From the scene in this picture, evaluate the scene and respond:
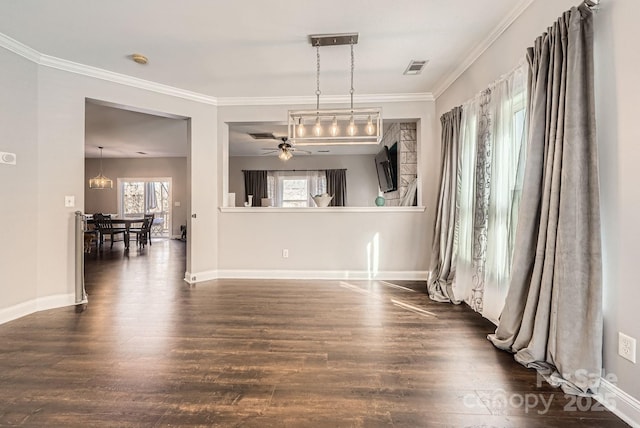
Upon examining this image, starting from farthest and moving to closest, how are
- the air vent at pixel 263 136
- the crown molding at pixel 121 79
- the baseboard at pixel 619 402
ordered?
the air vent at pixel 263 136, the crown molding at pixel 121 79, the baseboard at pixel 619 402

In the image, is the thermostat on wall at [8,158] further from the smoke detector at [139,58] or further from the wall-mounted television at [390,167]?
the wall-mounted television at [390,167]

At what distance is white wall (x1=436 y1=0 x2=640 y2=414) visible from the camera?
1498 millimetres

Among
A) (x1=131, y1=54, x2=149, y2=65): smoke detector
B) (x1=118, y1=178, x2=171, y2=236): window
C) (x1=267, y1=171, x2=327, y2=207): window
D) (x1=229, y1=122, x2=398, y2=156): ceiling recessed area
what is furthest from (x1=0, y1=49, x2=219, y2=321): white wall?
(x1=118, y1=178, x2=171, y2=236): window

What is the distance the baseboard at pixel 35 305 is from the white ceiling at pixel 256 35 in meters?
2.56

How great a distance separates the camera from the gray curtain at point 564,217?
1.66 metres

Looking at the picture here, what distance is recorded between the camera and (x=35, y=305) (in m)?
3.03

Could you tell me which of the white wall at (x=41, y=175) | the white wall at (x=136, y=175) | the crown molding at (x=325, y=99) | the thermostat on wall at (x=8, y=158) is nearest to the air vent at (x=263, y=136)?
the crown molding at (x=325, y=99)

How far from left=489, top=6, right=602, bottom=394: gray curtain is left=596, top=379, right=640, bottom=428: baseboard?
4 cm

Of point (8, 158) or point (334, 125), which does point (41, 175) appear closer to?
point (8, 158)

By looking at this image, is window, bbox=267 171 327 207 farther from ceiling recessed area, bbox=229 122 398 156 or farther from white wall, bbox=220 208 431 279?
white wall, bbox=220 208 431 279

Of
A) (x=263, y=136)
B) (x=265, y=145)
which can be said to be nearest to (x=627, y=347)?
(x=263, y=136)

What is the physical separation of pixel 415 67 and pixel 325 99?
1.31 metres

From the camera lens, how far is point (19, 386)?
1.76 m

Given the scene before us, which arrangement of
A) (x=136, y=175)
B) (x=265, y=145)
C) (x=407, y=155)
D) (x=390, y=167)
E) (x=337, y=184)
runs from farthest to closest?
(x=136, y=175) < (x=337, y=184) < (x=265, y=145) < (x=390, y=167) < (x=407, y=155)
